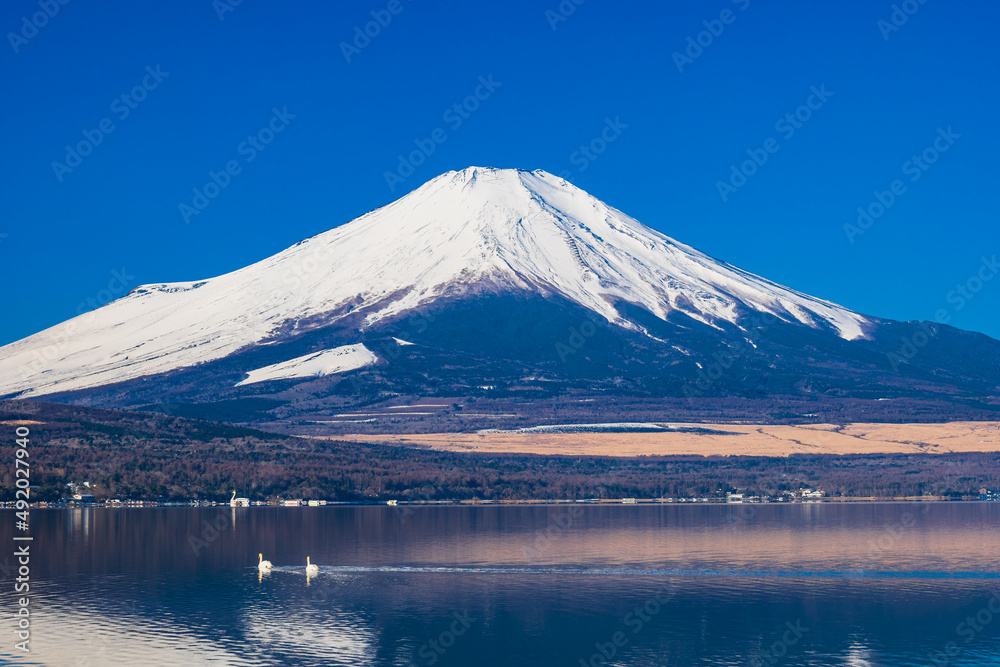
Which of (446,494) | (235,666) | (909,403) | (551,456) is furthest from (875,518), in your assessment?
(909,403)

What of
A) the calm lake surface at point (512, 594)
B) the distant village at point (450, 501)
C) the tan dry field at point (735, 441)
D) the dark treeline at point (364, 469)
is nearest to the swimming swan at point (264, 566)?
the calm lake surface at point (512, 594)

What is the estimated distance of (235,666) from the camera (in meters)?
38.8

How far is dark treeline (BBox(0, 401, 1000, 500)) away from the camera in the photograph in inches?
4469

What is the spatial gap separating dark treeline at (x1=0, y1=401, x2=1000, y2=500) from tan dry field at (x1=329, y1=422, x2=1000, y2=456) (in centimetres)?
558

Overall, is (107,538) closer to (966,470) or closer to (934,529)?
(934,529)

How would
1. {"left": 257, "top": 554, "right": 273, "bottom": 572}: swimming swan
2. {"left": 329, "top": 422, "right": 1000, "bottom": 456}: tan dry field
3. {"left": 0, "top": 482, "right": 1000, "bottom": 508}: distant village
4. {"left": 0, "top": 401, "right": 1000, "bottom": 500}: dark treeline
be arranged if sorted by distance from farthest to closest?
{"left": 329, "top": 422, "right": 1000, "bottom": 456}: tan dry field, {"left": 0, "top": 401, "right": 1000, "bottom": 500}: dark treeline, {"left": 0, "top": 482, "right": 1000, "bottom": 508}: distant village, {"left": 257, "top": 554, "right": 273, "bottom": 572}: swimming swan

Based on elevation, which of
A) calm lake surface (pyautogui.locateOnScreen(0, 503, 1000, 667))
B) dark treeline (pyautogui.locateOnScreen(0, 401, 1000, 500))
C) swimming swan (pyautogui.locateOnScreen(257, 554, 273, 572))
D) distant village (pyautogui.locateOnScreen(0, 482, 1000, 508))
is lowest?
calm lake surface (pyautogui.locateOnScreen(0, 503, 1000, 667))

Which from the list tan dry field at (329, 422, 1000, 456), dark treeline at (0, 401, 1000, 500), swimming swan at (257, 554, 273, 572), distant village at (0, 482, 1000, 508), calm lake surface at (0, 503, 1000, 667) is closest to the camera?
calm lake surface at (0, 503, 1000, 667)

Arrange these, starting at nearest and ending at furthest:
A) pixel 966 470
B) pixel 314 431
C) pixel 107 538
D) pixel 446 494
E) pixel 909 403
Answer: pixel 107 538
pixel 446 494
pixel 966 470
pixel 314 431
pixel 909 403

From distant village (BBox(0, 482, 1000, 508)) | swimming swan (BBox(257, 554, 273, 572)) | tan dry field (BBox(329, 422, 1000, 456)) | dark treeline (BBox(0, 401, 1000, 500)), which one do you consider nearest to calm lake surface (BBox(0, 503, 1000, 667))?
swimming swan (BBox(257, 554, 273, 572))

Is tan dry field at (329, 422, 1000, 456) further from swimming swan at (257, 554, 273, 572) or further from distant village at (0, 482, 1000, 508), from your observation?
swimming swan at (257, 554, 273, 572)

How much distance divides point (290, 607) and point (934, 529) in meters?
51.3

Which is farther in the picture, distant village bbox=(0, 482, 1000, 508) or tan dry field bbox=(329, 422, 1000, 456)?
tan dry field bbox=(329, 422, 1000, 456)

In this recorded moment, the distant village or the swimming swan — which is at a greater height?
the distant village
